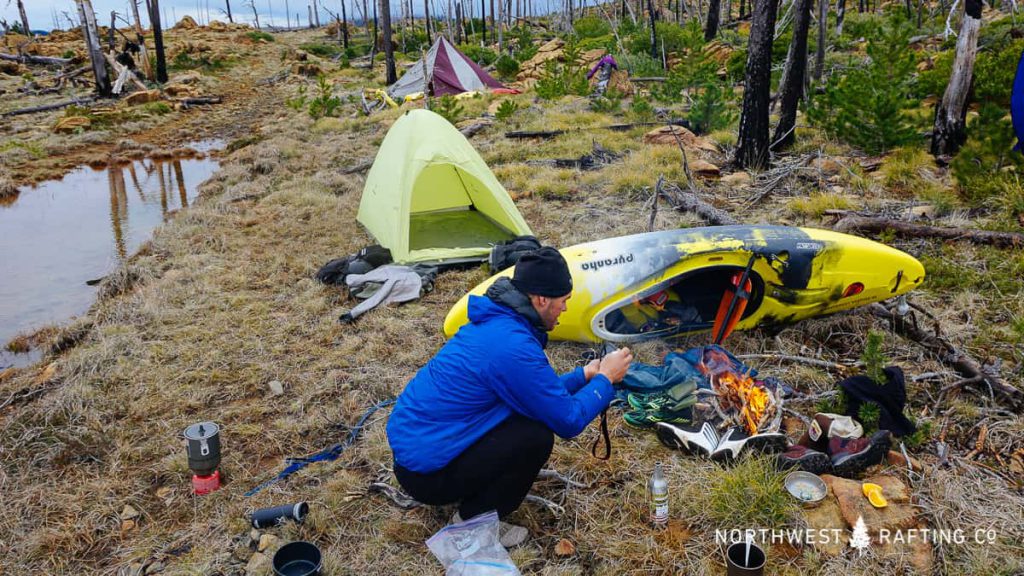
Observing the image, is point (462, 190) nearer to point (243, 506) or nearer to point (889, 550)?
point (243, 506)

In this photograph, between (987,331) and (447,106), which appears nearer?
(987,331)

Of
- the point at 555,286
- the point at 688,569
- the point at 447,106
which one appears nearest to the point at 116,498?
the point at 555,286

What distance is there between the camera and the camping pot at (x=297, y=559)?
278cm

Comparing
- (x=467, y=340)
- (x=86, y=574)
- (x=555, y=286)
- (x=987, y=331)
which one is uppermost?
(x=555, y=286)

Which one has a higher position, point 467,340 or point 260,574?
point 467,340

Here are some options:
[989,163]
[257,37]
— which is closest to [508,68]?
[989,163]

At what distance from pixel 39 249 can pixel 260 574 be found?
734 cm

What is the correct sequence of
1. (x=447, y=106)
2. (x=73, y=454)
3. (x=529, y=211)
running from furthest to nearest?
1. (x=447, y=106)
2. (x=529, y=211)
3. (x=73, y=454)

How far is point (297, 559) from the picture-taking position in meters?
2.82

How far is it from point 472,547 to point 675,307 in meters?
2.48

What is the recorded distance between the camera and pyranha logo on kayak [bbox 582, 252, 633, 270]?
445 centimetres

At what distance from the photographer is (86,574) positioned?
304 cm

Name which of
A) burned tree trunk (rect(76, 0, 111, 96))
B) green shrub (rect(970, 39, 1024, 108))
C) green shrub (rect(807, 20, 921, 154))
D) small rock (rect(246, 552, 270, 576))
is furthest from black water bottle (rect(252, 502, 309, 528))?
burned tree trunk (rect(76, 0, 111, 96))

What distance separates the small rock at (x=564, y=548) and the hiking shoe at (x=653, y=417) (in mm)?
948
